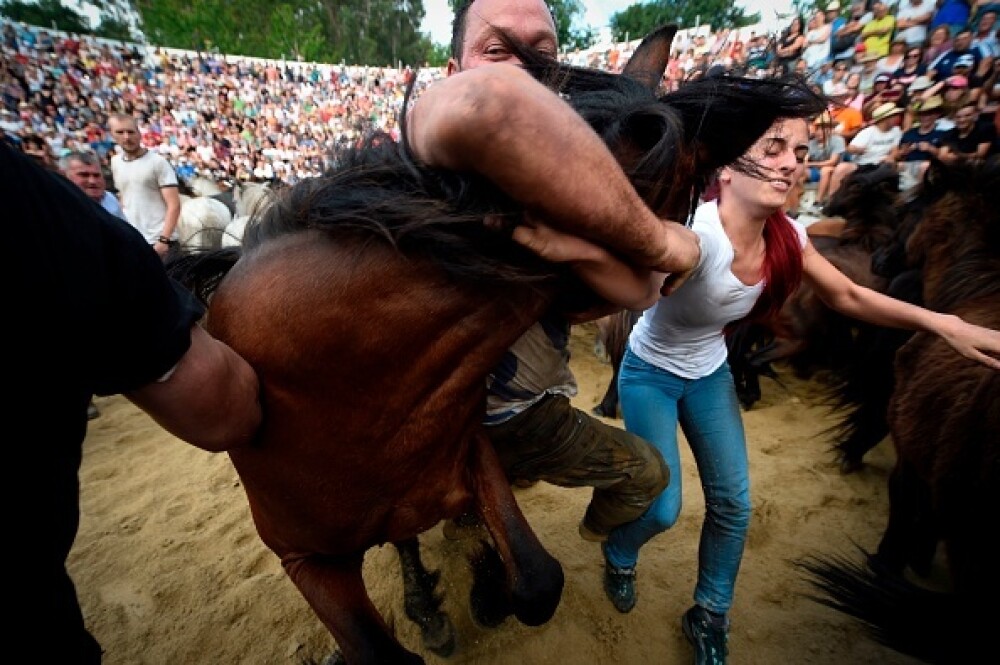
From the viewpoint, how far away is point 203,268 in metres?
1.38

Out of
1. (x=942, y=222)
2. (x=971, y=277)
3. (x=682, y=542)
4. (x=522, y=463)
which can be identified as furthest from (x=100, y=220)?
(x=942, y=222)

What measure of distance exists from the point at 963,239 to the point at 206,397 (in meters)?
3.74

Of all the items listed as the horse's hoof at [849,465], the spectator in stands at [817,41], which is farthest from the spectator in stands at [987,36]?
the horse's hoof at [849,465]

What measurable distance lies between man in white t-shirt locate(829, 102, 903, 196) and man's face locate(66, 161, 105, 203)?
30.6ft

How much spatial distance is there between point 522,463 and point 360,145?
1281 millimetres

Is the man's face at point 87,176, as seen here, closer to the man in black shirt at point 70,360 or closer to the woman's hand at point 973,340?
the man in black shirt at point 70,360

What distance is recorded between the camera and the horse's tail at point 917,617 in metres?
1.63

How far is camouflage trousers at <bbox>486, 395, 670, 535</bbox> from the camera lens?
1810mm

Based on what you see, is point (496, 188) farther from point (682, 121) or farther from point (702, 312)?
point (702, 312)

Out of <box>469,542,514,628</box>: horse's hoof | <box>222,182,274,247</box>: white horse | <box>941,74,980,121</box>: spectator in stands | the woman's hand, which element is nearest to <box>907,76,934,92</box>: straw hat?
<box>941,74,980,121</box>: spectator in stands

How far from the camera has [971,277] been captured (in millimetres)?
2545

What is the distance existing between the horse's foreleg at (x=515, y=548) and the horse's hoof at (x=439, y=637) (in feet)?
3.84

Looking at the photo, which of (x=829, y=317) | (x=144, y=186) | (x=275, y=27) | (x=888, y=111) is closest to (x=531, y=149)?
(x=829, y=317)

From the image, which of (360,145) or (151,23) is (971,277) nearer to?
(360,145)
